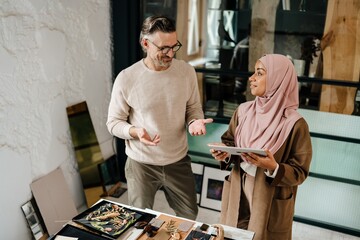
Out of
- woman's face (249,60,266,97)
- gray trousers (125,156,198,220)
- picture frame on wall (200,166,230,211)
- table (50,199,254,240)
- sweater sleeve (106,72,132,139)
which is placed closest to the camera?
table (50,199,254,240)

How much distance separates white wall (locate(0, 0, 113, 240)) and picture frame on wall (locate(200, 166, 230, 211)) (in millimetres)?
1043

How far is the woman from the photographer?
5.41 feet

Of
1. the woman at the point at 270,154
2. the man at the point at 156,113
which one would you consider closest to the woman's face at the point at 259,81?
the woman at the point at 270,154

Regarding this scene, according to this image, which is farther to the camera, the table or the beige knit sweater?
the beige knit sweater

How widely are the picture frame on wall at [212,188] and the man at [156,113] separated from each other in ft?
3.08

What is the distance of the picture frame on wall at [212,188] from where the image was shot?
3080 millimetres

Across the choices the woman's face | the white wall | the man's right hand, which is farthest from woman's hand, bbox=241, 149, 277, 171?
the white wall

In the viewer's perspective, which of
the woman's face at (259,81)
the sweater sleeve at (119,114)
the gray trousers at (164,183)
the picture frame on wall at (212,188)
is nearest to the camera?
the woman's face at (259,81)

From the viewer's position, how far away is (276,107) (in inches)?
66.4

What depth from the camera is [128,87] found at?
6.56ft

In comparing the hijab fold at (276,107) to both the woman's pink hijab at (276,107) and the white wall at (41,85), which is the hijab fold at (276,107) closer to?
the woman's pink hijab at (276,107)

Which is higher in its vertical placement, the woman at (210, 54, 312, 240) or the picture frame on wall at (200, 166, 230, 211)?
the woman at (210, 54, 312, 240)

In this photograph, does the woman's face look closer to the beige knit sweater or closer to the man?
the man

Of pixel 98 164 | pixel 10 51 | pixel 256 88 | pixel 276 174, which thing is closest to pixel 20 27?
pixel 10 51
